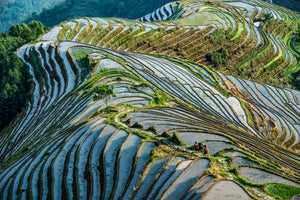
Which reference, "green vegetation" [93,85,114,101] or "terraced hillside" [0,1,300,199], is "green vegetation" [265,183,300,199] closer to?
"terraced hillside" [0,1,300,199]

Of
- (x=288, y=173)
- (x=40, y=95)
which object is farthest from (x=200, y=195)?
(x=40, y=95)

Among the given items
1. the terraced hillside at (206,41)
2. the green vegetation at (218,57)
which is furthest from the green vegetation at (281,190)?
the green vegetation at (218,57)

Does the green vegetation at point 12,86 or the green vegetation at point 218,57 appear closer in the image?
the green vegetation at point 12,86

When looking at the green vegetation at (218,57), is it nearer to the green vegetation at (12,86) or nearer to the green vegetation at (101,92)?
the green vegetation at (101,92)

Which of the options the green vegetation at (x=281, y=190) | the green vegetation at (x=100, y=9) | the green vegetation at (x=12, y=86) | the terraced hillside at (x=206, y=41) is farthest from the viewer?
the green vegetation at (x=100, y=9)

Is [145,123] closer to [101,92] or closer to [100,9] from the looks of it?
[101,92]

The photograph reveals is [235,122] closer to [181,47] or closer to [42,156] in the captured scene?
[42,156]
